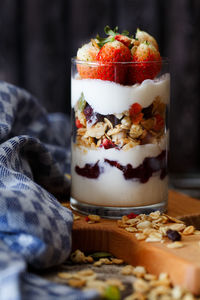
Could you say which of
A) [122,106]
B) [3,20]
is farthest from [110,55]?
[3,20]

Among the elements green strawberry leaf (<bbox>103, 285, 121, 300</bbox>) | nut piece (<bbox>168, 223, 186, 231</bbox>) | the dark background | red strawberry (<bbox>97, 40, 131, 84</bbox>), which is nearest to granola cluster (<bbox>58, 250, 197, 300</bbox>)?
green strawberry leaf (<bbox>103, 285, 121, 300</bbox>)

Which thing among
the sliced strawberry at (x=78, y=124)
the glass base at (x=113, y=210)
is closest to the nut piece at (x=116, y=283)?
the glass base at (x=113, y=210)

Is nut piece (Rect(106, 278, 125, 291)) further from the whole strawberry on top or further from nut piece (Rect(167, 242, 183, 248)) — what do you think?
the whole strawberry on top

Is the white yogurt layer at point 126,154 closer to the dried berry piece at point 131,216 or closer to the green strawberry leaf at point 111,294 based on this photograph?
the dried berry piece at point 131,216

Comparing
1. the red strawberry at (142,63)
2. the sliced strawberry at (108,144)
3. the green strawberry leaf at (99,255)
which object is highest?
the red strawberry at (142,63)

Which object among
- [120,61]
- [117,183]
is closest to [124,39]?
[120,61]

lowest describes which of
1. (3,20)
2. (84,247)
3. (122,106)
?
(84,247)

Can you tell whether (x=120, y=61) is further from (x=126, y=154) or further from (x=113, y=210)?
(x=113, y=210)

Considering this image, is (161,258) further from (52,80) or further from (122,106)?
(52,80)
